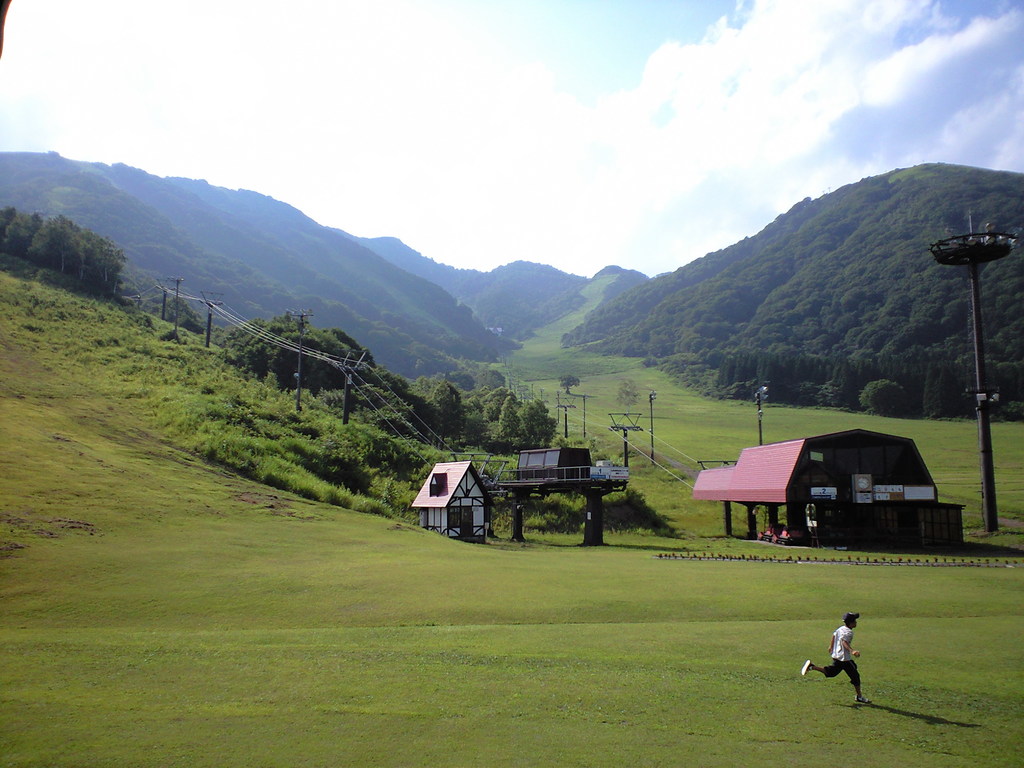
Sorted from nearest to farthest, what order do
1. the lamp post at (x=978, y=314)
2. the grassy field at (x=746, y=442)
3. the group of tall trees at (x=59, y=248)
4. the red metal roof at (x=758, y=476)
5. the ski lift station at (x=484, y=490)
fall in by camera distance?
1. the red metal roof at (x=758, y=476)
2. the ski lift station at (x=484, y=490)
3. the lamp post at (x=978, y=314)
4. the grassy field at (x=746, y=442)
5. the group of tall trees at (x=59, y=248)

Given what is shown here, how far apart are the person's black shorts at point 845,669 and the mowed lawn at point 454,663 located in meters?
0.37

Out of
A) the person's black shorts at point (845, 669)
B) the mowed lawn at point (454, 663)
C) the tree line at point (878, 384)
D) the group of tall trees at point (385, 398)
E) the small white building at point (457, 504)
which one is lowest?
the mowed lawn at point (454, 663)

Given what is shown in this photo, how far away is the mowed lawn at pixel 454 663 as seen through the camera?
935 centimetres

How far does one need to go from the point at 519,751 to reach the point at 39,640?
32.7 ft

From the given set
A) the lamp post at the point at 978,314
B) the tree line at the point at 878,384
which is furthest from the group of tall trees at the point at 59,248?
the tree line at the point at 878,384

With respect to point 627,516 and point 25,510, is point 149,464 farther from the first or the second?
point 627,516

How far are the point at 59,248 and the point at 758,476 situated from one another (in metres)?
87.7

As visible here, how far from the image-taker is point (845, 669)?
11820 millimetres

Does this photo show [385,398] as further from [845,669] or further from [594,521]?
[845,669]

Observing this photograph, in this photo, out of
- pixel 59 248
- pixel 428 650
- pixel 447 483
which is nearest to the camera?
pixel 428 650

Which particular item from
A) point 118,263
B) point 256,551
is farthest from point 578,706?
point 118,263

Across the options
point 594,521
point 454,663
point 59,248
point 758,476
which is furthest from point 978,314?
point 59,248

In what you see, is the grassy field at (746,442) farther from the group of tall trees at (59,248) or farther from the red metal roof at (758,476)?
the group of tall trees at (59,248)

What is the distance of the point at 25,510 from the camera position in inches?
846
